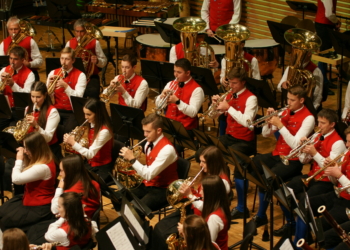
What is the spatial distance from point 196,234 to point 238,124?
2.53 m

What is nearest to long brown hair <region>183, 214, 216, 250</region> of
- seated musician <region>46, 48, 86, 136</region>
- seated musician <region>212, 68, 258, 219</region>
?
seated musician <region>212, 68, 258, 219</region>

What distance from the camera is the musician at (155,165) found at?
509 centimetres

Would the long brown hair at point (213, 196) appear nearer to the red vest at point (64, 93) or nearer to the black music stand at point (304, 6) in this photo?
the red vest at point (64, 93)

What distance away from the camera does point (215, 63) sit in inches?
293

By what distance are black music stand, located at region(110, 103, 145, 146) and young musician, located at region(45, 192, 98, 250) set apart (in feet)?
4.81

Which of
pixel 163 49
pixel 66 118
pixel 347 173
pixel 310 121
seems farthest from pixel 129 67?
pixel 347 173

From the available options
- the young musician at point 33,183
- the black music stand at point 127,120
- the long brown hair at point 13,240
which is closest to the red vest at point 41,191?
the young musician at point 33,183

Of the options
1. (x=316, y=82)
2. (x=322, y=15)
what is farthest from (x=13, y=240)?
(x=322, y=15)

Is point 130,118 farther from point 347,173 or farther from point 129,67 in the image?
Answer: point 347,173

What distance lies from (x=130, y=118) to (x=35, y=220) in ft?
4.52

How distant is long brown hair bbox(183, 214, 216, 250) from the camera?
12.0 ft

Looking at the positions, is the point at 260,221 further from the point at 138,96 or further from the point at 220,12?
the point at 220,12

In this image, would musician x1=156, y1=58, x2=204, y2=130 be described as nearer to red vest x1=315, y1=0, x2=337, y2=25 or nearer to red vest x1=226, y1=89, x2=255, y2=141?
red vest x1=226, y1=89, x2=255, y2=141

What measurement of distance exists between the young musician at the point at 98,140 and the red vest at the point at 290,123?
1750mm
